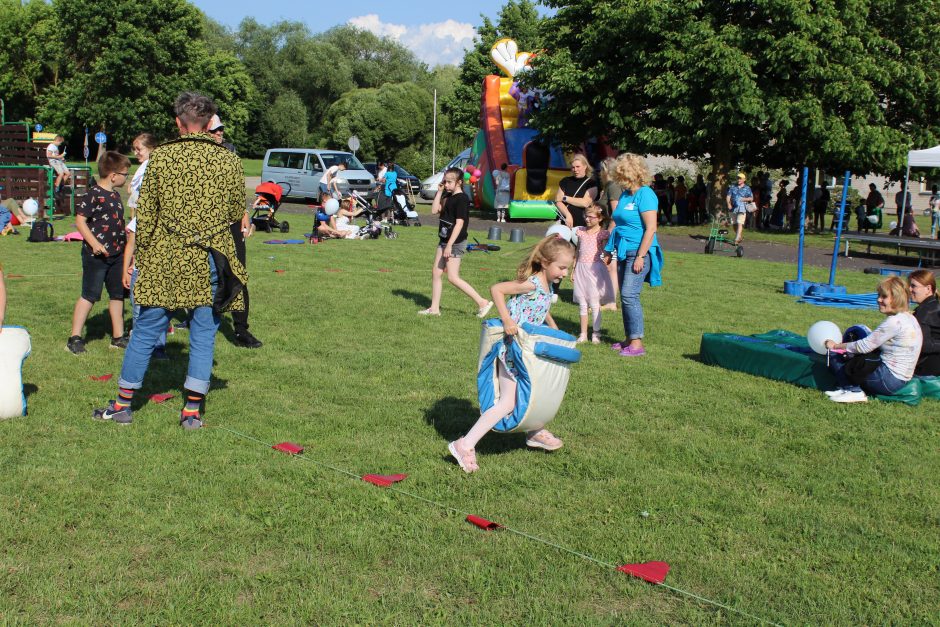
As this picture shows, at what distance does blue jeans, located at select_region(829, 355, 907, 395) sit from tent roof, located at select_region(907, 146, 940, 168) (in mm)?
15698

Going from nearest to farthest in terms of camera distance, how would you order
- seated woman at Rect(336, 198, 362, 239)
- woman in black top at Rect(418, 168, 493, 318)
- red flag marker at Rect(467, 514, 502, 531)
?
red flag marker at Rect(467, 514, 502, 531) → woman in black top at Rect(418, 168, 493, 318) → seated woman at Rect(336, 198, 362, 239)

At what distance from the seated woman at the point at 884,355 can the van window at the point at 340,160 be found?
25.5 m

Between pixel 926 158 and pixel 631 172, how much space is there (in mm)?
15667

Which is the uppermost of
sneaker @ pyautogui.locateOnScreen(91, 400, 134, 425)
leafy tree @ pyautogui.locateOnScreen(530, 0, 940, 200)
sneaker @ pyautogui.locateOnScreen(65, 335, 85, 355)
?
leafy tree @ pyautogui.locateOnScreen(530, 0, 940, 200)

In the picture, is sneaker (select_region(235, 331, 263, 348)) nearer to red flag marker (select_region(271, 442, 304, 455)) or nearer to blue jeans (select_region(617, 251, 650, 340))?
red flag marker (select_region(271, 442, 304, 455))

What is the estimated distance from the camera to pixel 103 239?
24.4 ft

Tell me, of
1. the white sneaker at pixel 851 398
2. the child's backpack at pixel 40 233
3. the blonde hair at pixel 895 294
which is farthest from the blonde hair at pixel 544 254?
the child's backpack at pixel 40 233

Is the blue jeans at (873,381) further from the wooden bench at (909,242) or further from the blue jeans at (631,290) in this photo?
the wooden bench at (909,242)

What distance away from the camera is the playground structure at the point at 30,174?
69.5 ft

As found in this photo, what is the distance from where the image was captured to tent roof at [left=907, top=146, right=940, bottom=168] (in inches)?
804

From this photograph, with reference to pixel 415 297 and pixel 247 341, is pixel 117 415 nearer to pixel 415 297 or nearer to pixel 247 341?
pixel 247 341

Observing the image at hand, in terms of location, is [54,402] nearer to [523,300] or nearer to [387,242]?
[523,300]

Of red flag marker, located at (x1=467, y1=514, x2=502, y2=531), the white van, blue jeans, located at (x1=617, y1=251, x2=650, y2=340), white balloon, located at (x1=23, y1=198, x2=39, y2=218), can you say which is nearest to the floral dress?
red flag marker, located at (x1=467, y1=514, x2=502, y2=531)

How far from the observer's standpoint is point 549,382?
504 cm
